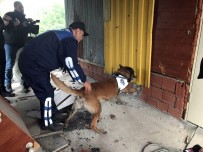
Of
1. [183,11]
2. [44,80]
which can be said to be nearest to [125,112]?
[44,80]

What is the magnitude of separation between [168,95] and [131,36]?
3.61 ft

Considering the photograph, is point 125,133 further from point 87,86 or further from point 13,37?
point 13,37

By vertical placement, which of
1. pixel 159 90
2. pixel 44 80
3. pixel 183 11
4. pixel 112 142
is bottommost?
pixel 112 142

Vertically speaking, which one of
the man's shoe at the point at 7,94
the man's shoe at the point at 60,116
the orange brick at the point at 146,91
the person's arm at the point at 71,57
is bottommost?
the man's shoe at the point at 60,116

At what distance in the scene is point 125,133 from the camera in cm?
287

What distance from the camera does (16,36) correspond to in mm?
4125

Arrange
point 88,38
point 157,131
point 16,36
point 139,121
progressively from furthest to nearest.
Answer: point 88,38
point 16,36
point 139,121
point 157,131

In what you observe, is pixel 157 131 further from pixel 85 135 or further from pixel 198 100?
pixel 85 135

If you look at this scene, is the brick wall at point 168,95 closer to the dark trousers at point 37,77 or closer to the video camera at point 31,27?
the dark trousers at point 37,77

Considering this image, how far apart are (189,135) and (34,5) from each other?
911 centimetres

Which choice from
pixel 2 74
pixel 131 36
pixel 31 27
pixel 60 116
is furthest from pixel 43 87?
pixel 31 27

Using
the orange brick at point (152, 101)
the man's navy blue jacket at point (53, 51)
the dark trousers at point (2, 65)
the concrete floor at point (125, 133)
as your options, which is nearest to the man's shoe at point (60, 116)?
the concrete floor at point (125, 133)

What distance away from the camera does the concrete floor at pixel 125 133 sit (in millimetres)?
2590

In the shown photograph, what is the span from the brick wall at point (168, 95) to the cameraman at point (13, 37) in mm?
2603
